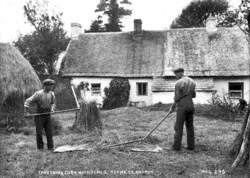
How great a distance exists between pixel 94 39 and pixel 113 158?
67.0ft

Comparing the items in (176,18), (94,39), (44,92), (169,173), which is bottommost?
(169,173)

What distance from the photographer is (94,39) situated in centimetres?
2600

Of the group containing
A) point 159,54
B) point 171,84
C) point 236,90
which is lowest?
point 236,90

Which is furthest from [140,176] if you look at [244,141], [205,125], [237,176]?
[205,125]

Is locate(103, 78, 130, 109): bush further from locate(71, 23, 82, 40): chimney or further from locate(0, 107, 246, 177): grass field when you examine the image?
locate(0, 107, 246, 177): grass field

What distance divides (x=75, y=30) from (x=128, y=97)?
840 centimetres

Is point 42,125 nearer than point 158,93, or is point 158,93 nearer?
point 42,125

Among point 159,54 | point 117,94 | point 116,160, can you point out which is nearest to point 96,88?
point 117,94

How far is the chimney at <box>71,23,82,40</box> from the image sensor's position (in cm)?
2608

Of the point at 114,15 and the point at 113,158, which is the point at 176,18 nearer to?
the point at 114,15

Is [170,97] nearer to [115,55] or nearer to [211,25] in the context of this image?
[115,55]

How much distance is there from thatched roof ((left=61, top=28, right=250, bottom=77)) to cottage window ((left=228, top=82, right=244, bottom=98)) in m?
0.97

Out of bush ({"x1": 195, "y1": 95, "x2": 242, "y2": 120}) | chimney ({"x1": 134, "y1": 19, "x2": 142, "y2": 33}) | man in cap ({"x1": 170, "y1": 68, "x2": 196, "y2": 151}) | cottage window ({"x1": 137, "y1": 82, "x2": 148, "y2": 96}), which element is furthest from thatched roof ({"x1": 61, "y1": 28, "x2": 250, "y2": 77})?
man in cap ({"x1": 170, "y1": 68, "x2": 196, "y2": 151})

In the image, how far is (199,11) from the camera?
1528 inches
